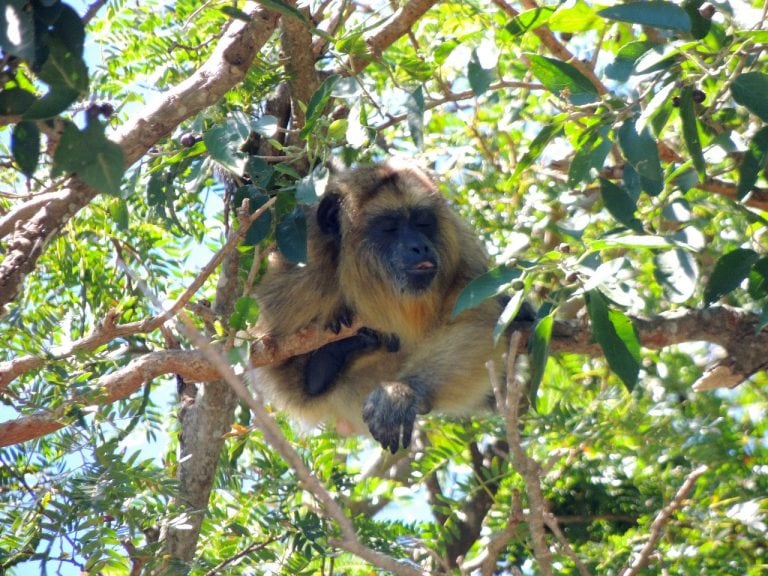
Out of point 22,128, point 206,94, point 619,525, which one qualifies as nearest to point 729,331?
point 619,525

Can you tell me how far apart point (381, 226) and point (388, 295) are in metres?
0.40

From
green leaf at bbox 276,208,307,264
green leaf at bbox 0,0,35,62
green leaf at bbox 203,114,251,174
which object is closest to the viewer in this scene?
green leaf at bbox 0,0,35,62

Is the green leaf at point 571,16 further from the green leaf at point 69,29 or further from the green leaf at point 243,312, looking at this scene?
the green leaf at point 69,29

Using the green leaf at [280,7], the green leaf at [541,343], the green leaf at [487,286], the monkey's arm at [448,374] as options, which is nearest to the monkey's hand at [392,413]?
the monkey's arm at [448,374]

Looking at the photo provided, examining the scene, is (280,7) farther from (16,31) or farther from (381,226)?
(381,226)

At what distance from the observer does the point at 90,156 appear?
252 centimetres

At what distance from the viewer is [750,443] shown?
5266 mm

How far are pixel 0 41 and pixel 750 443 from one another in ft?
14.6

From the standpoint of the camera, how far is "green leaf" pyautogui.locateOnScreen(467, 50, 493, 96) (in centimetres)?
333

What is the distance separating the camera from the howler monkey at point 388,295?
5598mm

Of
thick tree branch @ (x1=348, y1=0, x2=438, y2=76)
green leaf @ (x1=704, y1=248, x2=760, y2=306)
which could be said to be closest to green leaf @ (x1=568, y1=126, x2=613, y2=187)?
green leaf @ (x1=704, y1=248, x2=760, y2=306)

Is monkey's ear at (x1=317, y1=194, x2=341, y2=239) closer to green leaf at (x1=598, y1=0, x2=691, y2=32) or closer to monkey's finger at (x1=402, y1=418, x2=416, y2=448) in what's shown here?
monkey's finger at (x1=402, y1=418, x2=416, y2=448)

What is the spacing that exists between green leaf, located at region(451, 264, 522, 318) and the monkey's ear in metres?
2.34

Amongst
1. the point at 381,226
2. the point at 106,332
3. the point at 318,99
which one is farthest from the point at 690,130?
the point at 381,226
